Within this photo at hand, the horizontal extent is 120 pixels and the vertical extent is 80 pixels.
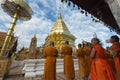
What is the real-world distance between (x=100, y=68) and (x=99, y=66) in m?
0.06

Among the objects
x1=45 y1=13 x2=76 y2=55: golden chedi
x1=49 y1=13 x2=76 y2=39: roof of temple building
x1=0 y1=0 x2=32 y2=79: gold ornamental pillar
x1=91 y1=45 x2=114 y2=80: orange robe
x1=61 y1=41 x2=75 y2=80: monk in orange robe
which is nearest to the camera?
x1=91 y1=45 x2=114 y2=80: orange robe

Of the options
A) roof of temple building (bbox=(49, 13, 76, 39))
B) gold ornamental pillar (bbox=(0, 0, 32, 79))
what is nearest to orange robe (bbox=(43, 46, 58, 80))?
gold ornamental pillar (bbox=(0, 0, 32, 79))

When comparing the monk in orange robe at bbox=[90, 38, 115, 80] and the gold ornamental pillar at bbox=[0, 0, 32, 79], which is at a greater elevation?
the gold ornamental pillar at bbox=[0, 0, 32, 79]

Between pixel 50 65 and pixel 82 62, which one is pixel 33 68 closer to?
pixel 82 62

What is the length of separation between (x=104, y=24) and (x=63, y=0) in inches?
93.3

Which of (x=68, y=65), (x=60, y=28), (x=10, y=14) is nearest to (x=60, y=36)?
(x=60, y=28)

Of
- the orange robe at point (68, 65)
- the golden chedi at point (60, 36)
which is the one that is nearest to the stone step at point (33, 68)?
the orange robe at point (68, 65)

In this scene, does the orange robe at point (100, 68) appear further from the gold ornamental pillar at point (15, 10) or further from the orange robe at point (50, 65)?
the gold ornamental pillar at point (15, 10)

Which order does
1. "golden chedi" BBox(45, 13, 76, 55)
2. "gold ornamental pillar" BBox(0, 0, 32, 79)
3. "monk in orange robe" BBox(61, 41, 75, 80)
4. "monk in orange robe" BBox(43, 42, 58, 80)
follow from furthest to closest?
"golden chedi" BBox(45, 13, 76, 55)
"gold ornamental pillar" BBox(0, 0, 32, 79)
"monk in orange robe" BBox(61, 41, 75, 80)
"monk in orange robe" BBox(43, 42, 58, 80)

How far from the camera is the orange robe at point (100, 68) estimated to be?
13.8 feet

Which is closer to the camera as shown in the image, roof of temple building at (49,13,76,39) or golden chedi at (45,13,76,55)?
golden chedi at (45,13,76,55)

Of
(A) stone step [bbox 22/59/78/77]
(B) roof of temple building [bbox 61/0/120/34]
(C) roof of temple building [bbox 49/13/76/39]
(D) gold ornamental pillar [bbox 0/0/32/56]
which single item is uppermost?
(C) roof of temple building [bbox 49/13/76/39]

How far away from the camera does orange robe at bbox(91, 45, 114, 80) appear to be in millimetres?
4215

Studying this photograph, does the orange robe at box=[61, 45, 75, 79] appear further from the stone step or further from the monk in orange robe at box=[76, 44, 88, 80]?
the stone step
